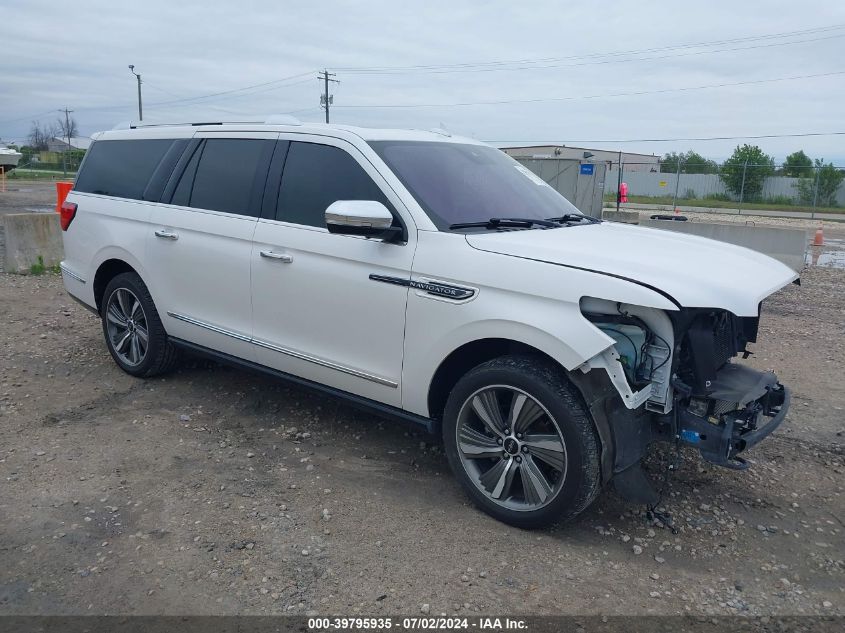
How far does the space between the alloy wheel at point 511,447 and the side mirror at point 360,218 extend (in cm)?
100

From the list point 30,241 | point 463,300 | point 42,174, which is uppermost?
point 42,174

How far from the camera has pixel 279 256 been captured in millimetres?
4449

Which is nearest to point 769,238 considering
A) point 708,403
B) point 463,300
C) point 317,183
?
point 708,403

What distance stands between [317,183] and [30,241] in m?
7.46

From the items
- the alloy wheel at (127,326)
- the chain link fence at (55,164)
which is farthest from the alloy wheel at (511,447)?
the chain link fence at (55,164)

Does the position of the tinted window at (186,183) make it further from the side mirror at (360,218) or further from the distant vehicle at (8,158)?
the distant vehicle at (8,158)

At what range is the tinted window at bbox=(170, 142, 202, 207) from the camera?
17.1 ft

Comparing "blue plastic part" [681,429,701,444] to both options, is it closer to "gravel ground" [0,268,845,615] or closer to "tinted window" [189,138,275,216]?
"gravel ground" [0,268,845,615]

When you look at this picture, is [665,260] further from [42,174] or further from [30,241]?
[42,174]

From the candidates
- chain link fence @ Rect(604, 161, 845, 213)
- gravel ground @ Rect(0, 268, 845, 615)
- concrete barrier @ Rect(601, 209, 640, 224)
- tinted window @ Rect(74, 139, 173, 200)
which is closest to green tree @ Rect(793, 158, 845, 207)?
chain link fence @ Rect(604, 161, 845, 213)

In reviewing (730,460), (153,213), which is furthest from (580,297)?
(153,213)

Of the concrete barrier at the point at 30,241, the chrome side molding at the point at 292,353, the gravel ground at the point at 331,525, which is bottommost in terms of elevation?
the gravel ground at the point at 331,525

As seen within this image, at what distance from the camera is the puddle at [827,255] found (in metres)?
14.4

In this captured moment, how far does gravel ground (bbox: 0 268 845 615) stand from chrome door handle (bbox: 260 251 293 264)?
1.19 meters
